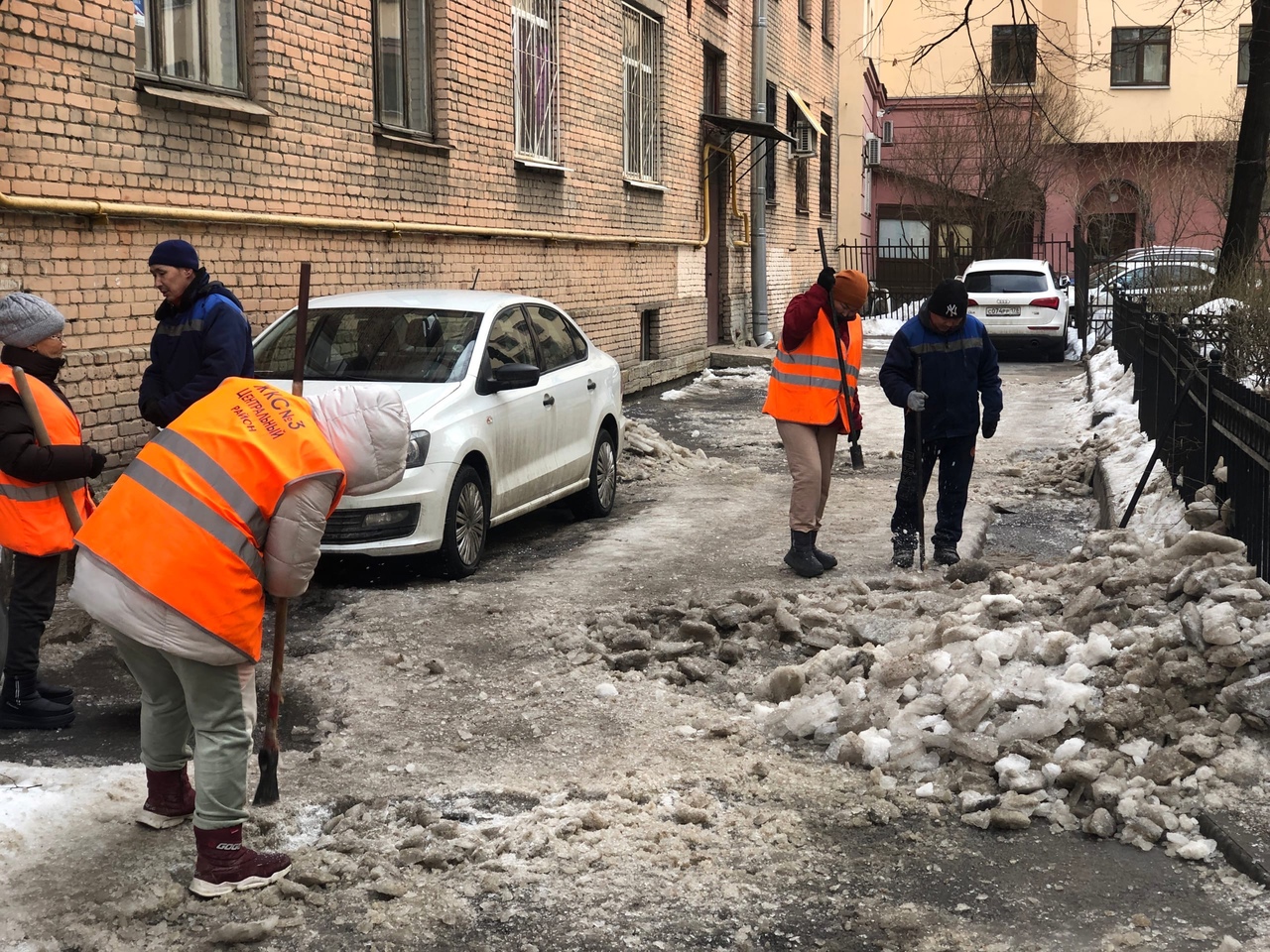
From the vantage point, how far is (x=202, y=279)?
6.25m

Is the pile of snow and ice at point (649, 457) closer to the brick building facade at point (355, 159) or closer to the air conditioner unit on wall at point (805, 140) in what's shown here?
the brick building facade at point (355, 159)

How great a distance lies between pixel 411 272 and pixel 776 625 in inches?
246

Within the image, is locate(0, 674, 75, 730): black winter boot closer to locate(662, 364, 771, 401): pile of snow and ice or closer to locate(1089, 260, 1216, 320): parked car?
locate(1089, 260, 1216, 320): parked car

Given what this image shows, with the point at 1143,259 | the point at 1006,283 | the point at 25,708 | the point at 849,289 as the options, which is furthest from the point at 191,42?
the point at 1143,259

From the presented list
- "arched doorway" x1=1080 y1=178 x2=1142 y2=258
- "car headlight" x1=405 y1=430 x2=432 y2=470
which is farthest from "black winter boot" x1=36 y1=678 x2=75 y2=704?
"arched doorway" x1=1080 y1=178 x2=1142 y2=258

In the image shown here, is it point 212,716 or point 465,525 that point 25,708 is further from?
point 465,525

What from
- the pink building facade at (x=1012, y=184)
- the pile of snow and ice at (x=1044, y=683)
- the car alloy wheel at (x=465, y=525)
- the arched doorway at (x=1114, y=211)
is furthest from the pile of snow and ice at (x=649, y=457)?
the arched doorway at (x=1114, y=211)

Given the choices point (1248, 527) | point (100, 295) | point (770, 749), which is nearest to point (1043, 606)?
point (1248, 527)

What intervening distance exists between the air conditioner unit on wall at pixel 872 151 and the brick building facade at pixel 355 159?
41.2 feet

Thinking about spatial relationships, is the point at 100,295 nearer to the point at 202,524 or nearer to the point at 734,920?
the point at 202,524

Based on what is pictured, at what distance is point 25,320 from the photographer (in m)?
5.05

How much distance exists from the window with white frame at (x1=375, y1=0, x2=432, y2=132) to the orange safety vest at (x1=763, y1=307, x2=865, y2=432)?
504cm

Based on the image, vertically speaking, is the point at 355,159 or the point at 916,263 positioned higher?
the point at 355,159

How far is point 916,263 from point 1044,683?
31113 mm
